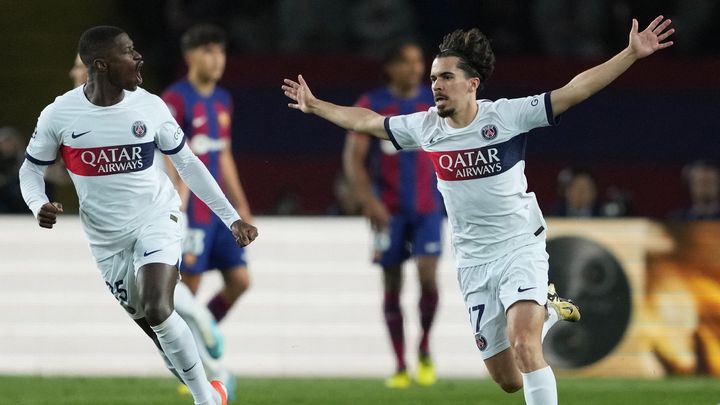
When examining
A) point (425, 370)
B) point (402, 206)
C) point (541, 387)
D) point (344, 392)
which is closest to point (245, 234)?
point (541, 387)

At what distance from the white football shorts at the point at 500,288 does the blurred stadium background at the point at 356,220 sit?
1969 millimetres

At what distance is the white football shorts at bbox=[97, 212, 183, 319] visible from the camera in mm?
7422

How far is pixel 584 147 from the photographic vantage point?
52.1 ft

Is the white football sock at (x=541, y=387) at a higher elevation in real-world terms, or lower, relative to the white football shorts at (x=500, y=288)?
lower

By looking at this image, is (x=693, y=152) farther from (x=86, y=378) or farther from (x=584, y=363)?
(x=86, y=378)

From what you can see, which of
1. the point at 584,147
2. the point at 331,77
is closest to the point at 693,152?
the point at 584,147

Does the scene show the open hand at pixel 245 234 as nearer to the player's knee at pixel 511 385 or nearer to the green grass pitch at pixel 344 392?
the player's knee at pixel 511 385

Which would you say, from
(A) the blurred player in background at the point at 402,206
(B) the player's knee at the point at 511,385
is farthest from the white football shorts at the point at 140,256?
(A) the blurred player in background at the point at 402,206

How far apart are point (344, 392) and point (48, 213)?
3.24 metres

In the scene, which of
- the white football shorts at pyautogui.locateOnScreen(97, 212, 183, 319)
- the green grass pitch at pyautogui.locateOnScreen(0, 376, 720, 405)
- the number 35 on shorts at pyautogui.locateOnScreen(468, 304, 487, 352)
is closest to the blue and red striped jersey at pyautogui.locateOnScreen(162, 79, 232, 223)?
the green grass pitch at pyautogui.locateOnScreen(0, 376, 720, 405)

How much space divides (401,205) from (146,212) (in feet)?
10.9

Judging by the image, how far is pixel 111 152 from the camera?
24.3 ft

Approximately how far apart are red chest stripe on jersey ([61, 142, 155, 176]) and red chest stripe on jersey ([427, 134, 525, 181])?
5.02ft

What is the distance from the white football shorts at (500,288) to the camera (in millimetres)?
6906
